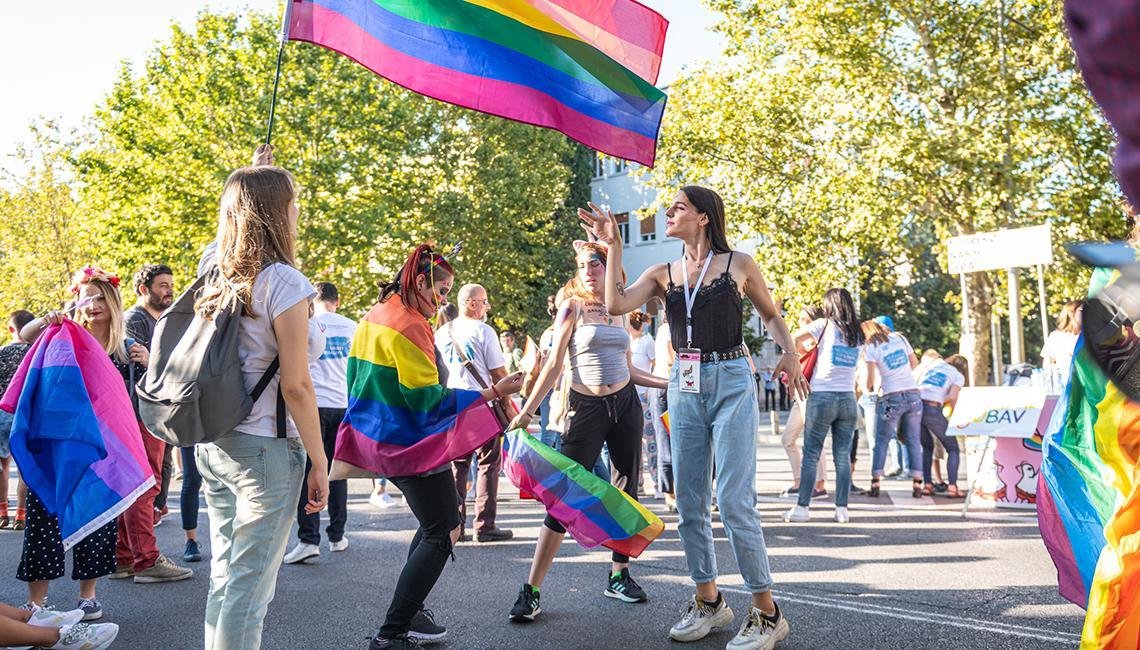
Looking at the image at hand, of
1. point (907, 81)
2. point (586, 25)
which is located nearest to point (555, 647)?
point (586, 25)

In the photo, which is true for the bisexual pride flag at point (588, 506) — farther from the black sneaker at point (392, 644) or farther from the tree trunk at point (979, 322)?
the tree trunk at point (979, 322)

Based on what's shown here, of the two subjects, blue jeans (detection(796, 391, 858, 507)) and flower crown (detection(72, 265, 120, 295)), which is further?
blue jeans (detection(796, 391, 858, 507))

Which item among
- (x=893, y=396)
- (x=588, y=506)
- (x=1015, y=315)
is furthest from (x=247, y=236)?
(x=1015, y=315)

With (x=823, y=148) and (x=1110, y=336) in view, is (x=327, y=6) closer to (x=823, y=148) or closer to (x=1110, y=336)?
(x=1110, y=336)

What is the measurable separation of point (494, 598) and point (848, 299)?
5180 mm

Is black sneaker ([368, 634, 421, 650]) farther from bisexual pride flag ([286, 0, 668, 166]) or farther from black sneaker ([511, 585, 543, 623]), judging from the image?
bisexual pride flag ([286, 0, 668, 166])

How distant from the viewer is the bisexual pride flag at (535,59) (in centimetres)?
548

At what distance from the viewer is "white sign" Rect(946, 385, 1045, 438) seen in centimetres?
1032

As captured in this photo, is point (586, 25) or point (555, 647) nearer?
point (555, 647)

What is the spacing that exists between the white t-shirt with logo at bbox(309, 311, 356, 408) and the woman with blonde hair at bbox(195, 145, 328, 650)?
4204 millimetres

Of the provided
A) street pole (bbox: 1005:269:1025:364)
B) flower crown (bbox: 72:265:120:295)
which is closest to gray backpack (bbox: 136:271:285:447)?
flower crown (bbox: 72:265:120:295)

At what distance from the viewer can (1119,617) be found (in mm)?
2982

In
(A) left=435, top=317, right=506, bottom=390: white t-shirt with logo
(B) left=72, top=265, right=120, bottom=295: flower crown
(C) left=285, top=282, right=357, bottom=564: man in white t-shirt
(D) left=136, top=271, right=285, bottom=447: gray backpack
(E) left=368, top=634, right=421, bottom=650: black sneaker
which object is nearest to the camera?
(D) left=136, top=271, right=285, bottom=447: gray backpack

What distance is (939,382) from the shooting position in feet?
39.8
